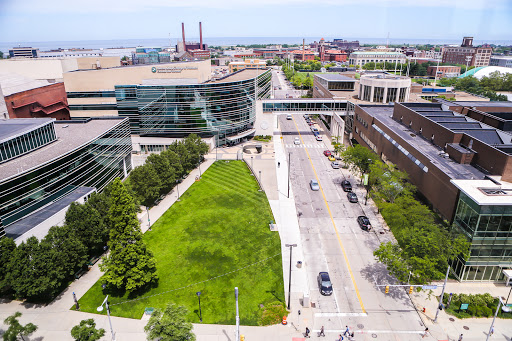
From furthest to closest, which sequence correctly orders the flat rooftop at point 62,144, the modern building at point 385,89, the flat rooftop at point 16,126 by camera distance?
1. the modern building at point 385,89
2. the flat rooftop at point 16,126
3. the flat rooftop at point 62,144

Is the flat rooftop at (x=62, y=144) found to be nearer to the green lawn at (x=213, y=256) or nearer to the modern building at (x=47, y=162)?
the modern building at (x=47, y=162)

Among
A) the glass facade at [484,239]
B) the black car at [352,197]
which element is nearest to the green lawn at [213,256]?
the black car at [352,197]

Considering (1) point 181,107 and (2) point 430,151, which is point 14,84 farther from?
(2) point 430,151

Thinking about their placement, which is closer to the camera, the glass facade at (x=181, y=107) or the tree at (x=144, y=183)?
the tree at (x=144, y=183)

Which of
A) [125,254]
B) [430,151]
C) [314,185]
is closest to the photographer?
[125,254]

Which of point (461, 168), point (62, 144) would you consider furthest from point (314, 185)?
point (62, 144)

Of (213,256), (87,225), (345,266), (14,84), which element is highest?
(14,84)

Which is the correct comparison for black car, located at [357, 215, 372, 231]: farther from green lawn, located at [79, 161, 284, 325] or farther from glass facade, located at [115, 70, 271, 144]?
glass facade, located at [115, 70, 271, 144]
